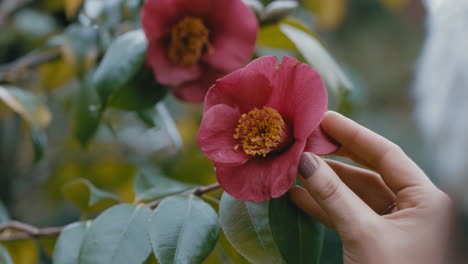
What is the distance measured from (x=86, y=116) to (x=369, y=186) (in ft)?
1.56

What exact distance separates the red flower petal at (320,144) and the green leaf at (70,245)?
0.95 feet

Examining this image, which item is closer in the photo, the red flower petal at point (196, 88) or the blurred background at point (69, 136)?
the red flower petal at point (196, 88)

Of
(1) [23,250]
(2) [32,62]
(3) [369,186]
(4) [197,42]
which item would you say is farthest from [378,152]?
(2) [32,62]

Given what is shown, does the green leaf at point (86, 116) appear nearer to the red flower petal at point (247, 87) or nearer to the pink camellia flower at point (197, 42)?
the pink camellia flower at point (197, 42)

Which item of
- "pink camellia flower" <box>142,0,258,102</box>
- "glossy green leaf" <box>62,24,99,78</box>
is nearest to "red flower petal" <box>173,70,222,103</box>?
"pink camellia flower" <box>142,0,258,102</box>

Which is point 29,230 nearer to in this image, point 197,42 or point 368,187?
point 197,42

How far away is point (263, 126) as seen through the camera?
447 millimetres

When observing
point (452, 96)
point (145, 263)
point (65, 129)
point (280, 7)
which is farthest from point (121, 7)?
point (65, 129)

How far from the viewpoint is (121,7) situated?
2.64 ft

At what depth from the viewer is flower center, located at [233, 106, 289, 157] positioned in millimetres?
432

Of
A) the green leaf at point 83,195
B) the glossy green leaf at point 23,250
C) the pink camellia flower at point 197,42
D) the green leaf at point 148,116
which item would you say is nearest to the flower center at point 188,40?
the pink camellia flower at point 197,42

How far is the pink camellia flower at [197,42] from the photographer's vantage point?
24.5 inches

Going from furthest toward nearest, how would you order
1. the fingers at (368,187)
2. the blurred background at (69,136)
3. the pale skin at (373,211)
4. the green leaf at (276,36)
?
1. the blurred background at (69,136)
2. the green leaf at (276,36)
3. the fingers at (368,187)
4. the pale skin at (373,211)

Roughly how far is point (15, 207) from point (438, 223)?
1364 mm
